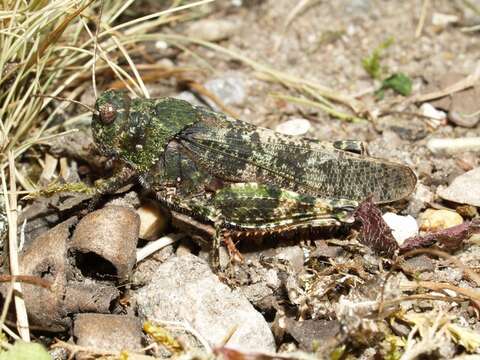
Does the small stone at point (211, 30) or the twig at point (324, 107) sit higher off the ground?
the small stone at point (211, 30)

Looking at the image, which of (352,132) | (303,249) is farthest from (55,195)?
(352,132)

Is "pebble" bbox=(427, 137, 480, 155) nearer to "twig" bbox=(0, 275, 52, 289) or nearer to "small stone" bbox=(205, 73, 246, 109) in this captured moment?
"small stone" bbox=(205, 73, 246, 109)

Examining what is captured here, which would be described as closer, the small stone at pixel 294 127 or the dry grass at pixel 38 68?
the dry grass at pixel 38 68

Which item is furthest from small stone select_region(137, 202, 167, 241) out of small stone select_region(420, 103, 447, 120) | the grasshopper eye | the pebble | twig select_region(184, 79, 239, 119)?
small stone select_region(420, 103, 447, 120)

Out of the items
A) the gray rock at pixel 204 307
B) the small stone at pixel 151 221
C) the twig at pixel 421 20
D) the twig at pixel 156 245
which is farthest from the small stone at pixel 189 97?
the twig at pixel 421 20

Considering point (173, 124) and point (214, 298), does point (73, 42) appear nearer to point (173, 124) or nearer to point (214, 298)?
point (173, 124)

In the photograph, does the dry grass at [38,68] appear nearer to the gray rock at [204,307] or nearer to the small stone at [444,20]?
the gray rock at [204,307]
